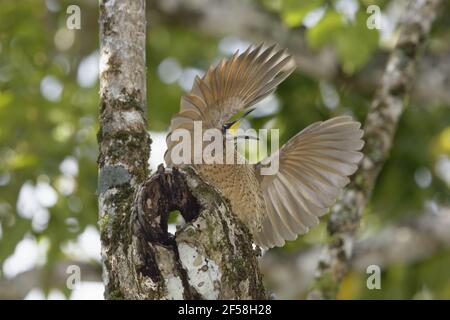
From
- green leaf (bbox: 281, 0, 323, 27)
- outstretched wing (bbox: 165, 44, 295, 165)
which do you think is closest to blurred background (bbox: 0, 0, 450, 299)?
green leaf (bbox: 281, 0, 323, 27)

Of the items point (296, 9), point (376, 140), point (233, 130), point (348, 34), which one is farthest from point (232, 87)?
point (348, 34)

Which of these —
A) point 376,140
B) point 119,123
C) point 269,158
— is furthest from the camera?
point 376,140

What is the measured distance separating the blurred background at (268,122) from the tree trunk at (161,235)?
7.78ft

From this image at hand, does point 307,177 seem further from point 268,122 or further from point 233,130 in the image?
point 268,122

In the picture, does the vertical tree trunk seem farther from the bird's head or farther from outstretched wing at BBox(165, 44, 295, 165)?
the bird's head

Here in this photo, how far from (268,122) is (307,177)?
288 cm

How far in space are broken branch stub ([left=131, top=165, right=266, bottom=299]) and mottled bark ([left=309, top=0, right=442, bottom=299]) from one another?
59.7 inches

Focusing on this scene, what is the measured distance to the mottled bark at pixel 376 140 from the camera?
4746mm

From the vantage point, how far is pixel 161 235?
3.09 m

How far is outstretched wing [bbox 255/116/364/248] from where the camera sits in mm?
4578

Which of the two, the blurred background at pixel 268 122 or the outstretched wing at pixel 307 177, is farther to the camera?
the blurred background at pixel 268 122

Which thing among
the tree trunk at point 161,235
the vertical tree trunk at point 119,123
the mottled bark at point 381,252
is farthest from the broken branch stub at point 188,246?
the mottled bark at point 381,252

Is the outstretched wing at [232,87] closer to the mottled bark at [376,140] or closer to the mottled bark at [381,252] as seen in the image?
the mottled bark at [376,140]
